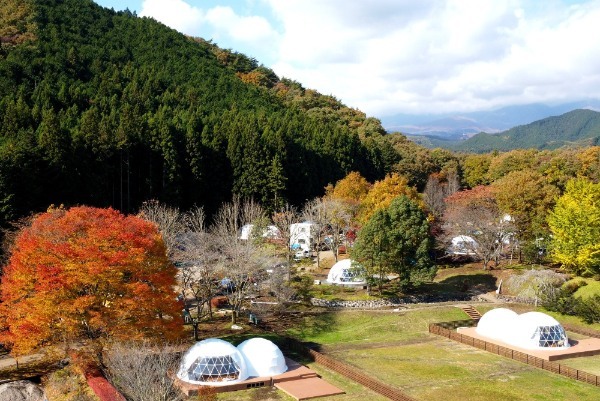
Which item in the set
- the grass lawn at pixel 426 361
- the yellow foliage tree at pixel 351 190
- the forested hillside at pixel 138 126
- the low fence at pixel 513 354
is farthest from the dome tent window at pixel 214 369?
the yellow foliage tree at pixel 351 190

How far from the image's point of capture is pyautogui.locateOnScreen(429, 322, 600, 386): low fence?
91.3ft

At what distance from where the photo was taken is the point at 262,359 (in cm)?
2814

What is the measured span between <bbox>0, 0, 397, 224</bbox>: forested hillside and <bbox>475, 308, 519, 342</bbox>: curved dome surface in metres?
33.2

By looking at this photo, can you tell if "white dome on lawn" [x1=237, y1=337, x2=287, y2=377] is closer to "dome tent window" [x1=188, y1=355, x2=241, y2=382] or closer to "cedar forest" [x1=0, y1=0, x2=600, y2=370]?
"dome tent window" [x1=188, y1=355, x2=241, y2=382]

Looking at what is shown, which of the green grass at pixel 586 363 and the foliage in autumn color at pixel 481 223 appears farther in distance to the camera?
the foliage in autumn color at pixel 481 223

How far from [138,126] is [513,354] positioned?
43.2 m

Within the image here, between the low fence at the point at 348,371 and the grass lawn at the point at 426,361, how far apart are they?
1.18 meters

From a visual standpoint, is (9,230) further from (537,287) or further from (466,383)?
(537,287)

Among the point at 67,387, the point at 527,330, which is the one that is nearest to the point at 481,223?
the point at 527,330

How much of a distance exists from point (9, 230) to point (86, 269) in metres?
16.3

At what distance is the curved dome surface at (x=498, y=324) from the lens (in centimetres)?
3450

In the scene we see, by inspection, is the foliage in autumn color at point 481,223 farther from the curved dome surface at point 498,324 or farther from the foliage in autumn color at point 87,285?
the foliage in autumn color at point 87,285

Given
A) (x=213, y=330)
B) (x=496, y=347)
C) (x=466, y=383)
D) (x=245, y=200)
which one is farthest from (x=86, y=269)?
(x=245, y=200)

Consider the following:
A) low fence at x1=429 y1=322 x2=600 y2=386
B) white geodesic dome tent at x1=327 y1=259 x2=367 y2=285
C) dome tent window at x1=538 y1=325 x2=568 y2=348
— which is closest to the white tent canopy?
white geodesic dome tent at x1=327 y1=259 x2=367 y2=285
